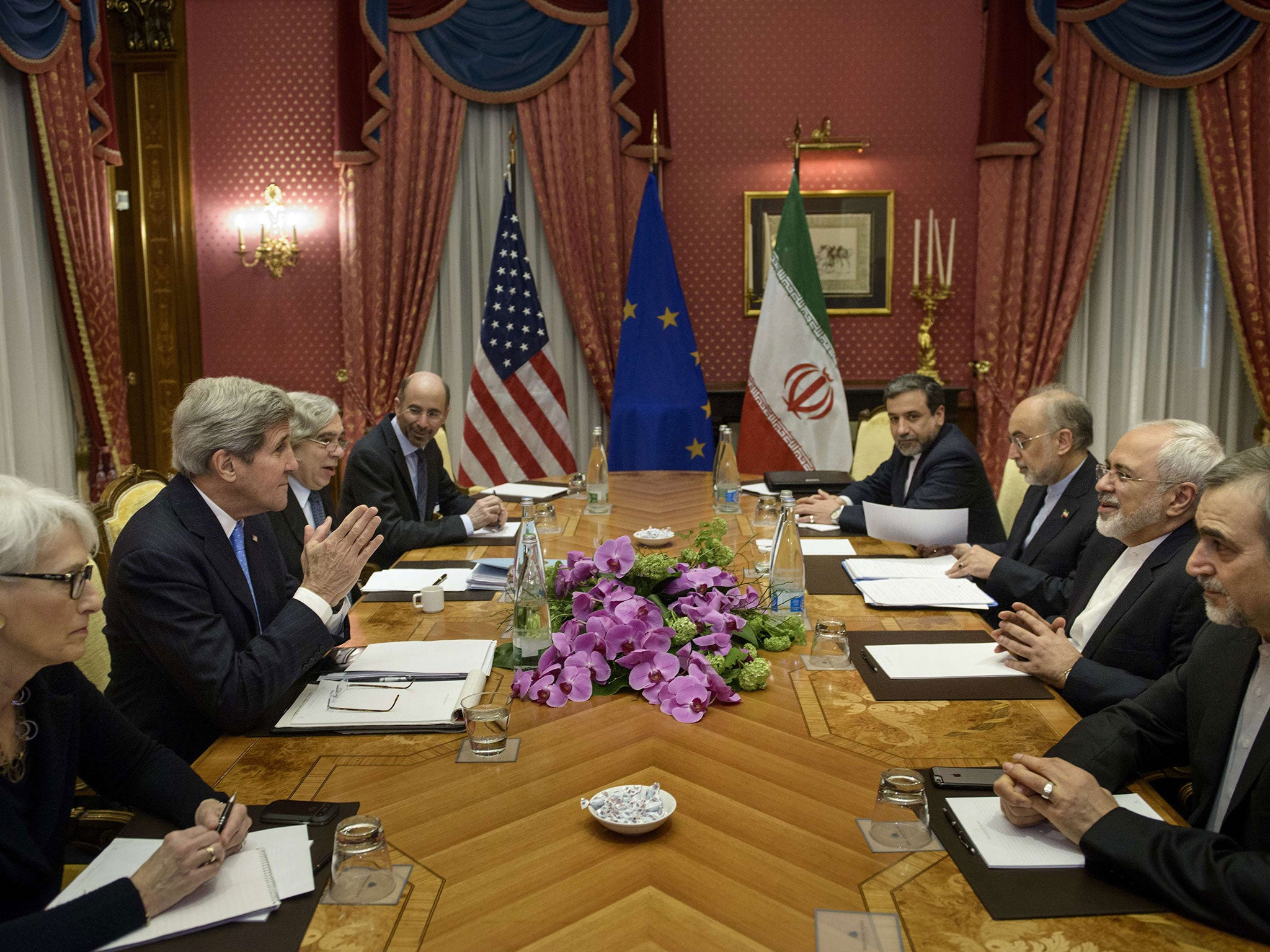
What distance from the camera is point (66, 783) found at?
1393 millimetres

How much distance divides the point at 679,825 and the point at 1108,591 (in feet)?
4.56

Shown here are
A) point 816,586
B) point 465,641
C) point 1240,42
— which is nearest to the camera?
point 465,641

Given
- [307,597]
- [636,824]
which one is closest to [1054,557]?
[636,824]

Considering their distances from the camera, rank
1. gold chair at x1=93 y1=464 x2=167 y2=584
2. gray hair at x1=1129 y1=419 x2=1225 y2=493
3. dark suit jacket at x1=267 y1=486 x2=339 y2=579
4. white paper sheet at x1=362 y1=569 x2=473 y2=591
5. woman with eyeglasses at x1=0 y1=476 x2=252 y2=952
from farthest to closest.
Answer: dark suit jacket at x1=267 y1=486 x2=339 y2=579, white paper sheet at x1=362 y1=569 x2=473 y2=591, gold chair at x1=93 y1=464 x2=167 y2=584, gray hair at x1=1129 y1=419 x2=1225 y2=493, woman with eyeglasses at x1=0 y1=476 x2=252 y2=952

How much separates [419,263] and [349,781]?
447cm

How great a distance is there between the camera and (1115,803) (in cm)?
127

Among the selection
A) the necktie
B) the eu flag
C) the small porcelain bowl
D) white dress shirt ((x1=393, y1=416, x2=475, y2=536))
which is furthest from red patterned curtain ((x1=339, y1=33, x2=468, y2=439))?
the small porcelain bowl

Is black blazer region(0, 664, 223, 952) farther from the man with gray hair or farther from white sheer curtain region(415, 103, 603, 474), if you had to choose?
white sheer curtain region(415, 103, 603, 474)

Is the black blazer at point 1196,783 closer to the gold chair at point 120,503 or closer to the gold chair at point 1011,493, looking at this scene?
the gold chair at point 120,503

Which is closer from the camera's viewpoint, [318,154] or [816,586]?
[816,586]

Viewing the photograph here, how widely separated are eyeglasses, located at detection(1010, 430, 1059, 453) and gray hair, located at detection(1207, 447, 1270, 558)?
53.8 inches

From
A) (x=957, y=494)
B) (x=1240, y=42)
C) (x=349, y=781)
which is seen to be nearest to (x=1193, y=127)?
(x=1240, y=42)

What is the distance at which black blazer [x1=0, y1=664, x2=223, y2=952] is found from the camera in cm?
126

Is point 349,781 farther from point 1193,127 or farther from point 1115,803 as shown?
point 1193,127
